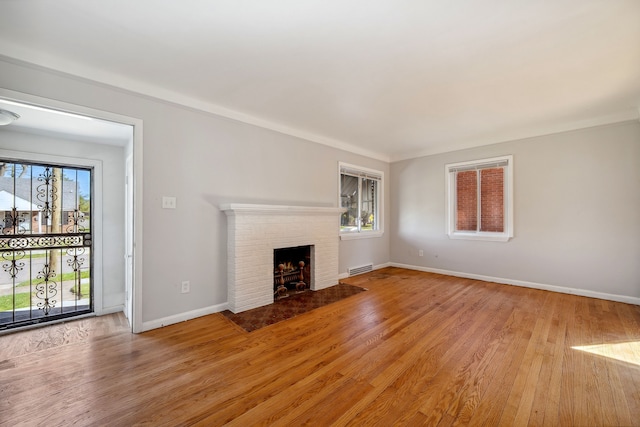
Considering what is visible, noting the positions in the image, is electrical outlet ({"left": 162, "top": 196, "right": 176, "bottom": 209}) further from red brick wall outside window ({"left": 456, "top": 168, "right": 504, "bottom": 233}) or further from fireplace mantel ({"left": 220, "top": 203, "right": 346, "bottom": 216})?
red brick wall outside window ({"left": 456, "top": 168, "right": 504, "bottom": 233})

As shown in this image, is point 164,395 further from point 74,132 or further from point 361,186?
point 361,186

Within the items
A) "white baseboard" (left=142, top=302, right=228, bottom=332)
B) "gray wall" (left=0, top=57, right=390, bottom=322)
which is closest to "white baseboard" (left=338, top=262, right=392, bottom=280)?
"gray wall" (left=0, top=57, right=390, bottom=322)

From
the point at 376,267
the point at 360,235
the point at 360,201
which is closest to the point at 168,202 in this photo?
the point at 360,235

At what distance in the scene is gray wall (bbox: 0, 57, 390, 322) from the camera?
2420 mm

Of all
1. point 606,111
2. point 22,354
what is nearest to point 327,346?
point 22,354

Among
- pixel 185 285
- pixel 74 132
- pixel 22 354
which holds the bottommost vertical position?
pixel 22 354

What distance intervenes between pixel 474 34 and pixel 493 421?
259 cm

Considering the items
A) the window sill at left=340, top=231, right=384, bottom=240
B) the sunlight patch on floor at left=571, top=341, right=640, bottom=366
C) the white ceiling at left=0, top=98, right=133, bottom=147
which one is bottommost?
the sunlight patch on floor at left=571, top=341, right=640, bottom=366

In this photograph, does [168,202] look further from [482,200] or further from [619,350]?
[482,200]

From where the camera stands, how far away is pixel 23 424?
1.46m

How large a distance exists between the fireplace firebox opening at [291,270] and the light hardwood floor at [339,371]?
950 mm

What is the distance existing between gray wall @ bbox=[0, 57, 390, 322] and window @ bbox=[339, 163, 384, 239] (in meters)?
1.49

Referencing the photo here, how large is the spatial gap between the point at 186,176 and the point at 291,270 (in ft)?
6.63

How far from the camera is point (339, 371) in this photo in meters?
1.96
